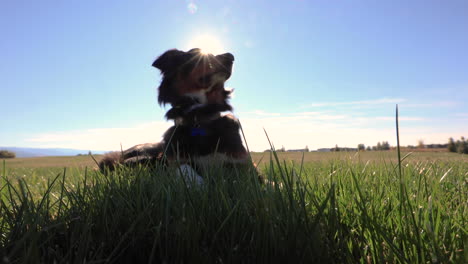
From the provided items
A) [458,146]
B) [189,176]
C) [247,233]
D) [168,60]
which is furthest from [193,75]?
[458,146]

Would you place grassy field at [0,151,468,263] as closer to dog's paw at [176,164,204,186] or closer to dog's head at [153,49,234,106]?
dog's paw at [176,164,204,186]

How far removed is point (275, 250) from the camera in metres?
0.69

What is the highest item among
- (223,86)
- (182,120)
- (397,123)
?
(223,86)

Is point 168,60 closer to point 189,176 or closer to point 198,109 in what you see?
point 198,109

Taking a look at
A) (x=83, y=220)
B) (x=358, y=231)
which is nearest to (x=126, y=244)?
(x=83, y=220)

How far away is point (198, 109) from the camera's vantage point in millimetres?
1810

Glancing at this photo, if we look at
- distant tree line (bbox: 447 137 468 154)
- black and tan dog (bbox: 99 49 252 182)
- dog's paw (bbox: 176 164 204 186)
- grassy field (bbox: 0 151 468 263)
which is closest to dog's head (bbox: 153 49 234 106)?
black and tan dog (bbox: 99 49 252 182)

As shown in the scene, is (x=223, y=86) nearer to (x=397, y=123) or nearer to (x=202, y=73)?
(x=202, y=73)

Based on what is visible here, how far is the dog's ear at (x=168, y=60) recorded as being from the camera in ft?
6.48

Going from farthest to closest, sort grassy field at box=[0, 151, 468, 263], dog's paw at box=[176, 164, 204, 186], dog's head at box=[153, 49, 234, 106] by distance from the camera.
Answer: dog's head at box=[153, 49, 234, 106]
dog's paw at box=[176, 164, 204, 186]
grassy field at box=[0, 151, 468, 263]

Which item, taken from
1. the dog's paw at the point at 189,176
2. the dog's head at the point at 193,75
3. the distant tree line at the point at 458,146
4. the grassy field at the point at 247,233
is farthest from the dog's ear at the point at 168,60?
the distant tree line at the point at 458,146

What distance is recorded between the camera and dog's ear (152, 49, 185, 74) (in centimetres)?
198

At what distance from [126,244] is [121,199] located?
23 cm

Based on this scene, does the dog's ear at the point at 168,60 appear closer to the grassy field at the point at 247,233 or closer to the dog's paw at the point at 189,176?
the dog's paw at the point at 189,176
